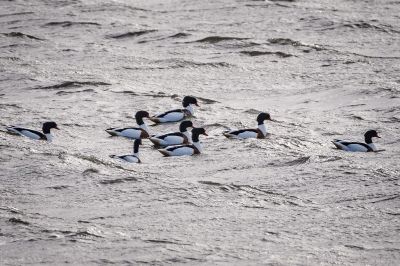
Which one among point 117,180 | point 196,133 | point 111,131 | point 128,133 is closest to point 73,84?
point 111,131

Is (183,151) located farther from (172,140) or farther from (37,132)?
(37,132)

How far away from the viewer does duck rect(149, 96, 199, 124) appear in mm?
20391

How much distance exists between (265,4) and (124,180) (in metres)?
14.1

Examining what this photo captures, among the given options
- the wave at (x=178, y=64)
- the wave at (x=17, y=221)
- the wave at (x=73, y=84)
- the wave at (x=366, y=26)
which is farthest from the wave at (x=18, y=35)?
the wave at (x=17, y=221)

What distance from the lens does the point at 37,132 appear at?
1892 cm

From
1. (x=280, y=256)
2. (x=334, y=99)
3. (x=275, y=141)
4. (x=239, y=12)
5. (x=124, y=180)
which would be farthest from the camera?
(x=239, y=12)

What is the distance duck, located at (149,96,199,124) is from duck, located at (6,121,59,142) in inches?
83.4

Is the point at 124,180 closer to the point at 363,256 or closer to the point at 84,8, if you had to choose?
the point at 363,256

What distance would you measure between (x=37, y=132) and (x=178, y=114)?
2817 mm

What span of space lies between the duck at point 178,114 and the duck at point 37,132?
212cm

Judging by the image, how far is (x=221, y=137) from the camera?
19484 millimetres

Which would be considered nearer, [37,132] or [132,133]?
[37,132]

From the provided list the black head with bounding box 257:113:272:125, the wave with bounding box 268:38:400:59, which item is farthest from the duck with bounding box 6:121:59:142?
the wave with bounding box 268:38:400:59

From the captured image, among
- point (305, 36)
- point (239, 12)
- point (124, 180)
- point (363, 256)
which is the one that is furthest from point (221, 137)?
point (239, 12)
